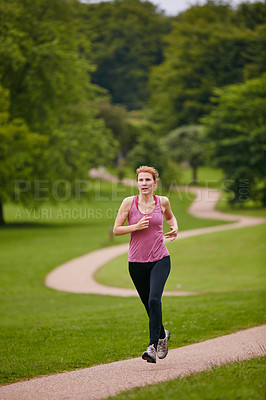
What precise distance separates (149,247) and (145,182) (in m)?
0.75

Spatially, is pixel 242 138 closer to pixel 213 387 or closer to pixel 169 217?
pixel 169 217

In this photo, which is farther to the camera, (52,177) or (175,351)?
(52,177)

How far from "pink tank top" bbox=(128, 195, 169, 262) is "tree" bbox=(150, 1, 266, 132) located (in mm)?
70112

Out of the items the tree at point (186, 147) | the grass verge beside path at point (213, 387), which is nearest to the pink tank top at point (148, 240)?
the grass verge beside path at point (213, 387)

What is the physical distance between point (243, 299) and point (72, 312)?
4.14m

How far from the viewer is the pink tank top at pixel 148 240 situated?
234 inches

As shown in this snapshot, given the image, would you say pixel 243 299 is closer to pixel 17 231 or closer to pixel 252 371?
pixel 252 371

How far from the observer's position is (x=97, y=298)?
1493cm

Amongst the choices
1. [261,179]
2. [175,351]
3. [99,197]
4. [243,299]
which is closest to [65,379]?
[175,351]

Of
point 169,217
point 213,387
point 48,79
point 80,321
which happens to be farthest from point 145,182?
point 48,79

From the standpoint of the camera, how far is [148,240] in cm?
595

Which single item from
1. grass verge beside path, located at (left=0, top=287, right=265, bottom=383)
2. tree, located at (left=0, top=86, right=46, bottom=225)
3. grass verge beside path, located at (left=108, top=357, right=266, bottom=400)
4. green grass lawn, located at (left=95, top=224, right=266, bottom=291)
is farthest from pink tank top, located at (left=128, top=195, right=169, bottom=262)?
tree, located at (left=0, top=86, right=46, bottom=225)

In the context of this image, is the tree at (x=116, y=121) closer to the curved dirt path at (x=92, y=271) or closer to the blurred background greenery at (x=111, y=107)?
the blurred background greenery at (x=111, y=107)

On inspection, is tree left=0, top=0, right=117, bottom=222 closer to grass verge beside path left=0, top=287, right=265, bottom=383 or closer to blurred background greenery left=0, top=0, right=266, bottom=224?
blurred background greenery left=0, top=0, right=266, bottom=224
